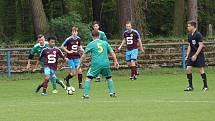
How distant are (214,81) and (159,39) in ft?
32.9

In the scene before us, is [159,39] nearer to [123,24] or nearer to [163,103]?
[123,24]

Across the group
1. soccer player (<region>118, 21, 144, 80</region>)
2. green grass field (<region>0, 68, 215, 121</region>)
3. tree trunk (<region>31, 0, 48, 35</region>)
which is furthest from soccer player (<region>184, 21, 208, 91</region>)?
tree trunk (<region>31, 0, 48, 35</region>)

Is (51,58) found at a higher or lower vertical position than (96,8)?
lower

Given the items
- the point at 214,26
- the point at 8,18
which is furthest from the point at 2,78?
the point at 214,26

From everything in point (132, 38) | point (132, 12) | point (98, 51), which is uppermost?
point (132, 12)

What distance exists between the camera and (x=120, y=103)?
1588 cm

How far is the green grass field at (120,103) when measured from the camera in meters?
13.2

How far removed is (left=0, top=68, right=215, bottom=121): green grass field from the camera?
43.4ft

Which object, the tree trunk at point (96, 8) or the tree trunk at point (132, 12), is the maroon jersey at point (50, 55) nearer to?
the tree trunk at point (132, 12)

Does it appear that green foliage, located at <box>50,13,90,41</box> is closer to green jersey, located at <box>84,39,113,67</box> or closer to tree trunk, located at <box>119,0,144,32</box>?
tree trunk, located at <box>119,0,144,32</box>

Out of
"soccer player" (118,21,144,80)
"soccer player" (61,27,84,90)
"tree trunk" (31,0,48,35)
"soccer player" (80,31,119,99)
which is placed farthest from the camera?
"tree trunk" (31,0,48,35)

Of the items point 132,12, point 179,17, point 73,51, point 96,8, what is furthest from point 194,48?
point 179,17

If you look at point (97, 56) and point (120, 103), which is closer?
point (120, 103)

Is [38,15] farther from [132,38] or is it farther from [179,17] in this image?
[179,17]
